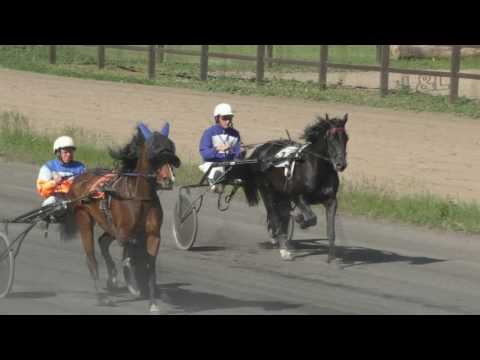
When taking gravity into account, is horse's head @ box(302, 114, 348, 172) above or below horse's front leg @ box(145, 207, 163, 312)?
above

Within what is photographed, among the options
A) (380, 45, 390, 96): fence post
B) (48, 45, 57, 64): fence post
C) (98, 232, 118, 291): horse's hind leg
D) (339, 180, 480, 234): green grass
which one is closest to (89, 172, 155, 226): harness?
(98, 232, 118, 291): horse's hind leg

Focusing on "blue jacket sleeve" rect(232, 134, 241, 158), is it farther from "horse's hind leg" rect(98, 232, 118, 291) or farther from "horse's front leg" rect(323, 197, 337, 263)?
"horse's hind leg" rect(98, 232, 118, 291)

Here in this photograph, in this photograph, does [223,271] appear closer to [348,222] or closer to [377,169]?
[348,222]

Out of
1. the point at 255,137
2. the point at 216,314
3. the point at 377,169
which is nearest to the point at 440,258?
the point at 216,314

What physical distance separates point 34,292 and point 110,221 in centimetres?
116

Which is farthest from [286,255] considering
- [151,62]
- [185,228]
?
[151,62]

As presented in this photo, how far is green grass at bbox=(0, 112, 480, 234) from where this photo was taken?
14188 millimetres

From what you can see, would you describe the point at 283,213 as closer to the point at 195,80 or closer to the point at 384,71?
the point at 384,71

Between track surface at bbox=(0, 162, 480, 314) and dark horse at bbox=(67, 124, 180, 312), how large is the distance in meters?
0.40

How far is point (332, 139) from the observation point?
1169 cm

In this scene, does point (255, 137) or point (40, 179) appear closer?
point (40, 179)

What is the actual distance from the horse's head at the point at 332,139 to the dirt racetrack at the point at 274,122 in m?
4.54

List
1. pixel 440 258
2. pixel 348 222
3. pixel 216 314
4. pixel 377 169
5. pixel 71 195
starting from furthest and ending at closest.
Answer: pixel 377 169
pixel 348 222
pixel 440 258
pixel 71 195
pixel 216 314

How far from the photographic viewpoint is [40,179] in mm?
10406
